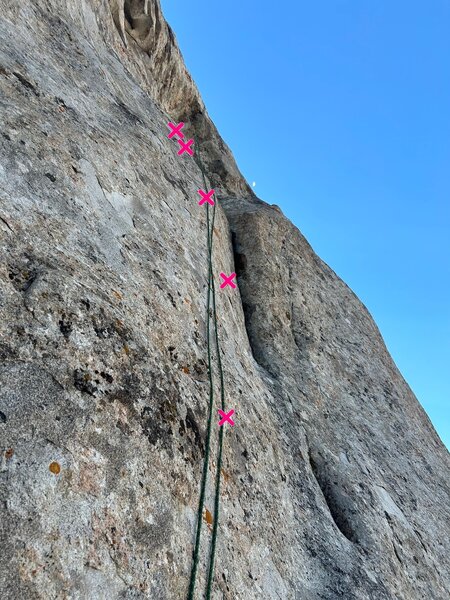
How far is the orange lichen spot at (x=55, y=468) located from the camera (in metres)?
3.88

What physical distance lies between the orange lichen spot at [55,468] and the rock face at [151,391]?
0.09 ft

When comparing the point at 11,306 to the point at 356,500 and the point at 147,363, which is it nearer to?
the point at 147,363

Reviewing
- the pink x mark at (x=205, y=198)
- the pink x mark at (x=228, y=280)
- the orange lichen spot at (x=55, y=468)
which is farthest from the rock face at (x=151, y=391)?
the pink x mark at (x=228, y=280)

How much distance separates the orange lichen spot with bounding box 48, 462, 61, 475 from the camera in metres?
3.88

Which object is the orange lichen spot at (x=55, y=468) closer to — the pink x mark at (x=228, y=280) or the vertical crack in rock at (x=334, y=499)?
the vertical crack in rock at (x=334, y=499)

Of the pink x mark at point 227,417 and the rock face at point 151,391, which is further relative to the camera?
the pink x mark at point 227,417

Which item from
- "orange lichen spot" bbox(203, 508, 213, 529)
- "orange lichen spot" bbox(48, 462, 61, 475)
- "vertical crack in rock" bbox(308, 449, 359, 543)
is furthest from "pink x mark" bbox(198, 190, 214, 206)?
"orange lichen spot" bbox(48, 462, 61, 475)

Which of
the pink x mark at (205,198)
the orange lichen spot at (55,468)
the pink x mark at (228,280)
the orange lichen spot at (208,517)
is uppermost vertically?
the pink x mark at (205,198)

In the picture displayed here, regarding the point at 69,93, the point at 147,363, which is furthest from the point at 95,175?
the point at 147,363

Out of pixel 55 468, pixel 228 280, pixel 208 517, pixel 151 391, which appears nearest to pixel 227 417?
pixel 208 517

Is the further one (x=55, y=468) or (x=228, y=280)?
(x=228, y=280)

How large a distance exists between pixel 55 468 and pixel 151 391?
158 centimetres

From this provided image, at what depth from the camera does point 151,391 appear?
534 centimetres

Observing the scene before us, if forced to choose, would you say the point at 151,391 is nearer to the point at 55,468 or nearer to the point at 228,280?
the point at 55,468
